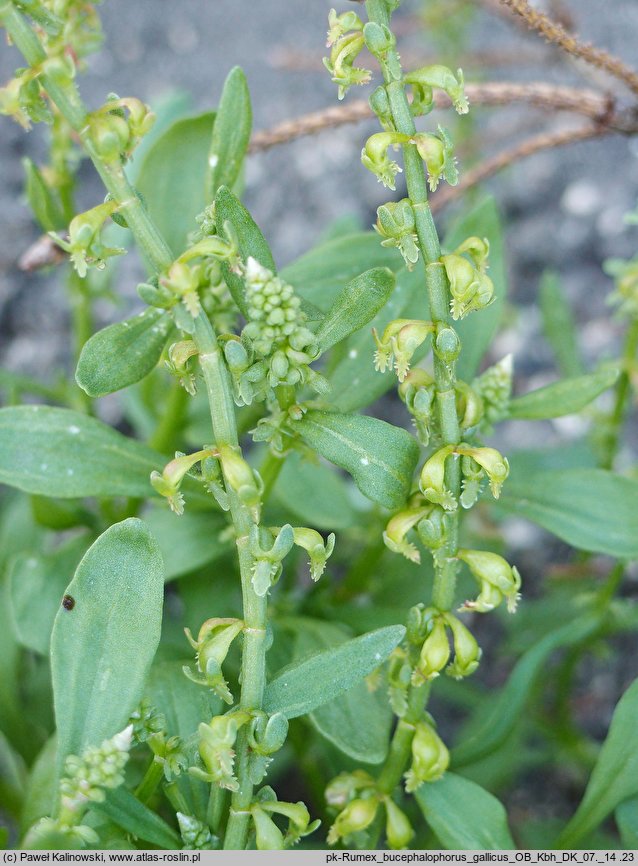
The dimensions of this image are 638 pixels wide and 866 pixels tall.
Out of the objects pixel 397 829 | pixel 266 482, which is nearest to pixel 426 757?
pixel 397 829

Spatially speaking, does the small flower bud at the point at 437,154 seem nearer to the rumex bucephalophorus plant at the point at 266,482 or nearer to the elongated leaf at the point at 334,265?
the rumex bucephalophorus plant at the point at 266,482

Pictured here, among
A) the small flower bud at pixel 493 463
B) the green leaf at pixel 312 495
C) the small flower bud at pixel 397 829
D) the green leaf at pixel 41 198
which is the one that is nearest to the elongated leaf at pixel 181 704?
the small flower bud at pixel 397 829

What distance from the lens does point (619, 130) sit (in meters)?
1.68

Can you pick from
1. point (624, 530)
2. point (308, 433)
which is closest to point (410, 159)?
point (308, 433)

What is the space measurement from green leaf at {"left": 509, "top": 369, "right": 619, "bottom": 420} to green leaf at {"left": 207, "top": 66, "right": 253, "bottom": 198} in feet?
1.78

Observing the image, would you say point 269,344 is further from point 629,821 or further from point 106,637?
point 629,821

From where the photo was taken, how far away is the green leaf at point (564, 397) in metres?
1.41

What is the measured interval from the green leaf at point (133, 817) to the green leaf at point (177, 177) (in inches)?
35.3

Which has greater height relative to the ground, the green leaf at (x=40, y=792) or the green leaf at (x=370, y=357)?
the green leaf at (x=370, y=357)

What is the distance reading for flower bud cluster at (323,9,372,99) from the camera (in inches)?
39.9

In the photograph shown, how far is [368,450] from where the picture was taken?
1.12 meters

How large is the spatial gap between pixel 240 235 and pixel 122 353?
7.9 inches
